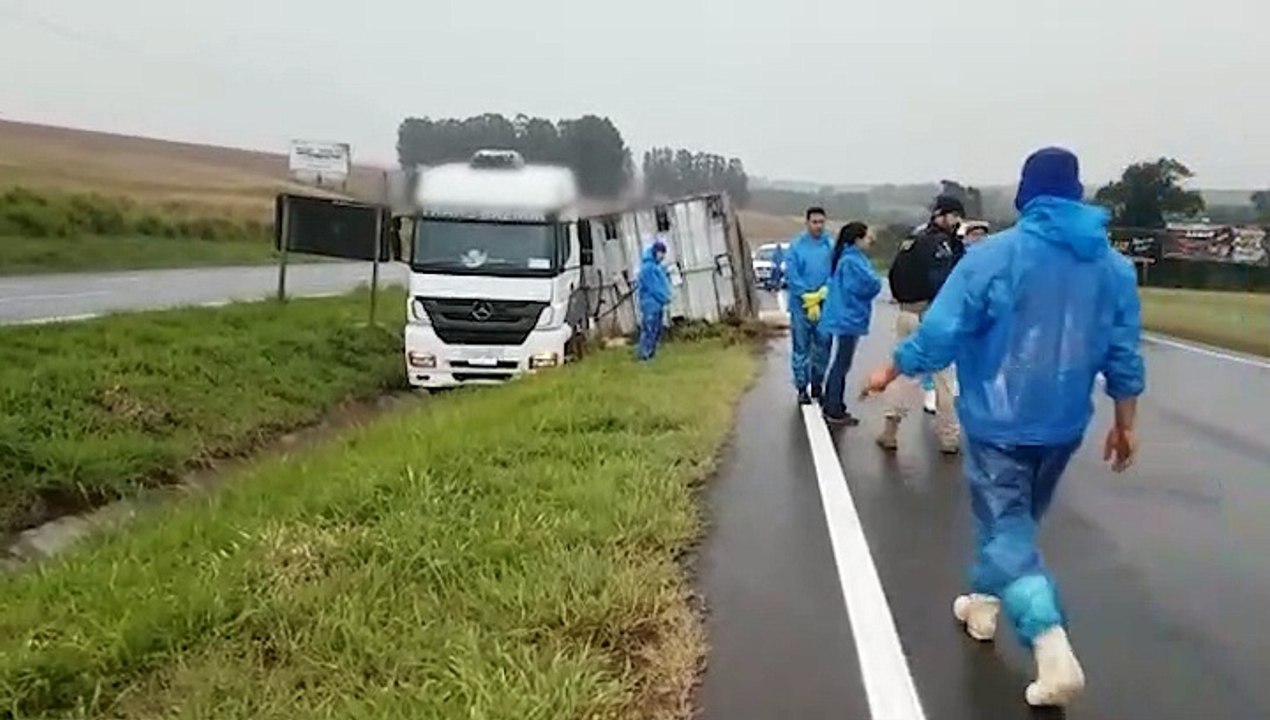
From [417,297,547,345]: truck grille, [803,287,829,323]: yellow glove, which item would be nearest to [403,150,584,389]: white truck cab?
[417,297,547,345]: truck grille

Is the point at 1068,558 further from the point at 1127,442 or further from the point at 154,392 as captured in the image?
the point at 154,392

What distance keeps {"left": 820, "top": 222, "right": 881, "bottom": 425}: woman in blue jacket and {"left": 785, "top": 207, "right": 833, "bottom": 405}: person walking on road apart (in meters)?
0.54

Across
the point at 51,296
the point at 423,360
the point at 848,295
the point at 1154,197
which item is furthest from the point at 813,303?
the point at 1154,197

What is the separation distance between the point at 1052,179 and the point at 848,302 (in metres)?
6.01

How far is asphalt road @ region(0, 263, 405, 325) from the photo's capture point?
21453 mm

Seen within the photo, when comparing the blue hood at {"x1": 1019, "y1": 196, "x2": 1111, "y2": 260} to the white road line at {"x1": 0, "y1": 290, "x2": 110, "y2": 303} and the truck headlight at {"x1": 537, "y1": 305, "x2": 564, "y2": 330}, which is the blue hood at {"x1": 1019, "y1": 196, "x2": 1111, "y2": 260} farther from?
the white road line at {"x1": 0, "y1": 290, "x2": 110, "y2": 303}

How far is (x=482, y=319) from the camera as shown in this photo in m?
17.2

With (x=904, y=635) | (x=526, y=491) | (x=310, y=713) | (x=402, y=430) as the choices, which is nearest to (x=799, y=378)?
(x=402, y=430)

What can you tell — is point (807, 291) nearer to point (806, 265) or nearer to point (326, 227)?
point (806, 265)

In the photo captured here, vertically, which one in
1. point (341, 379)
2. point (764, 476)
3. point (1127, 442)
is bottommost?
point (341, 379)

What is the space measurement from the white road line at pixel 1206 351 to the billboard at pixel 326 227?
12460 millimetres

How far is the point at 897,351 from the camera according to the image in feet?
16.3

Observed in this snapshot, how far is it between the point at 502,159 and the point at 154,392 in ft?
20.3

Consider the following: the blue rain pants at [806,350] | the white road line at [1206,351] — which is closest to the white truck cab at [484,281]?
the blue rain pants at [806,350]
